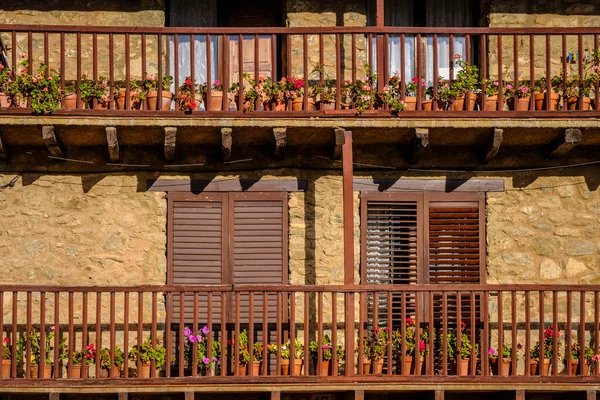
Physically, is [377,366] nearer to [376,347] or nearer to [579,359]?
[376,347]

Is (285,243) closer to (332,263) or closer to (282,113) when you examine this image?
(332,263)

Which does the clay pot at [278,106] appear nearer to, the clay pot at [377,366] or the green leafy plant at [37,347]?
the clay pot at [377,366]

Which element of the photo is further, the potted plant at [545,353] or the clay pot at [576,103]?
the clay pot at [576,103]

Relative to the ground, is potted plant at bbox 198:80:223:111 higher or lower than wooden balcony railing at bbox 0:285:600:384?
higher

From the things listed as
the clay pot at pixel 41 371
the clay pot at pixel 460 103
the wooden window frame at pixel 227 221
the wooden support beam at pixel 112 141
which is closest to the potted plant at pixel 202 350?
the wooden window frame at pixel 227 221

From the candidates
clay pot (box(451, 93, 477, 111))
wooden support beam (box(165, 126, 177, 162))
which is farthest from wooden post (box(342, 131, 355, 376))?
wooden support beam (box(165, 126, 177, 162))

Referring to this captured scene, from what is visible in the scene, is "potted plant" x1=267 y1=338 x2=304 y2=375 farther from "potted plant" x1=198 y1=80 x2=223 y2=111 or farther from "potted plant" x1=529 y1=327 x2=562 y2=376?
"potted plant" x1=198 y1=80 x2=223 y2=111

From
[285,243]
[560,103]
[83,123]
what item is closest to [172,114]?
[83,123]

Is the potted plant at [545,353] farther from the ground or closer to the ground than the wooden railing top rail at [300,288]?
closer to the ground

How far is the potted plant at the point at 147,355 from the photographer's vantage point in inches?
504

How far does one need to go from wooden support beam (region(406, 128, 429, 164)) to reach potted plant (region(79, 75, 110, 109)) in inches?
140

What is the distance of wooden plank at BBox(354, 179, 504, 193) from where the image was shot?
46.1 feet

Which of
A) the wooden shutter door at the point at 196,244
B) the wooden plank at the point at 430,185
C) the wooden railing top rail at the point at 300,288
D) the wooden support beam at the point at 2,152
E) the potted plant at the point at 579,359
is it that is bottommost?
the potted plant at the point at 579,359

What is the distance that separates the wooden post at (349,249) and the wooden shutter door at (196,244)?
178cm
